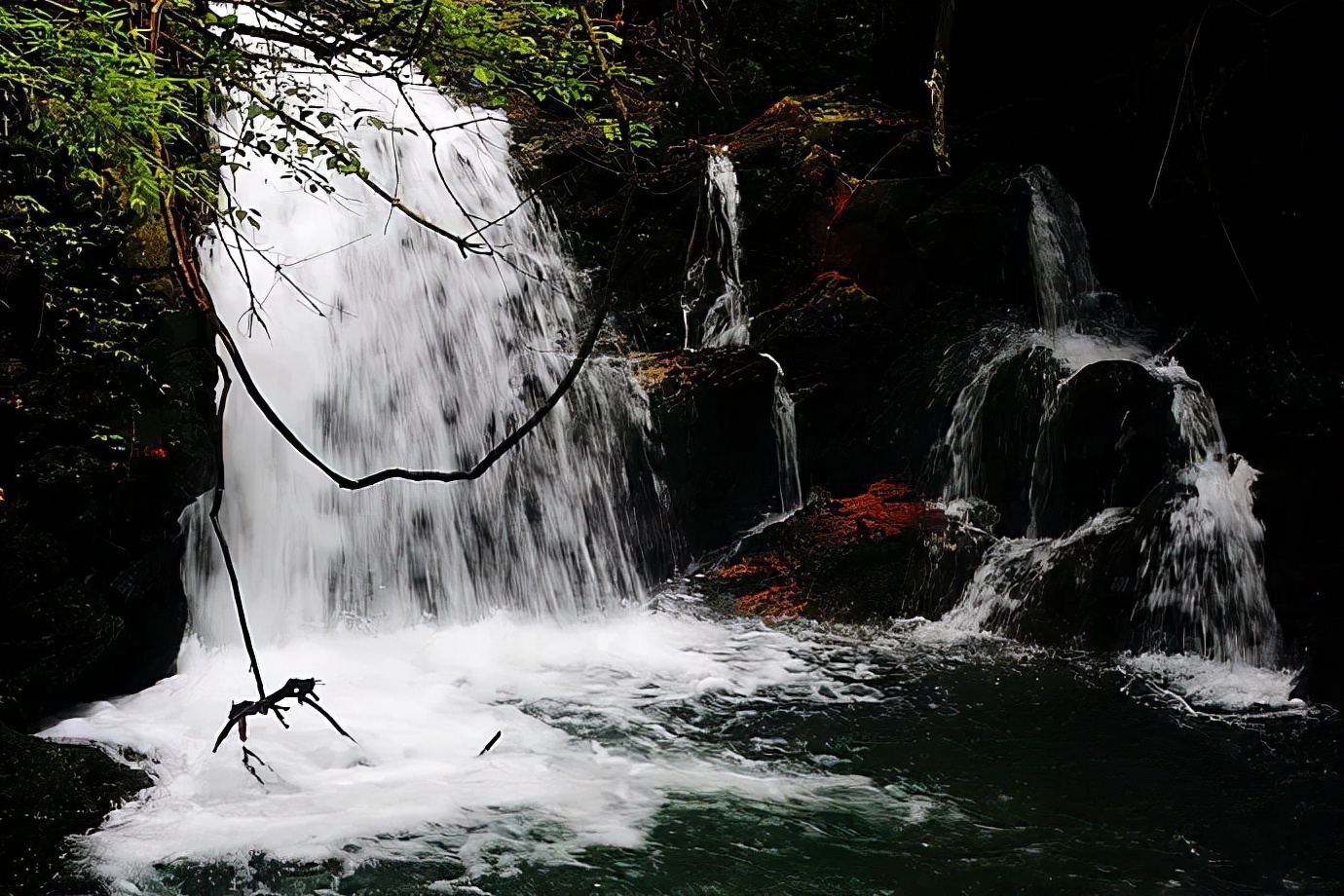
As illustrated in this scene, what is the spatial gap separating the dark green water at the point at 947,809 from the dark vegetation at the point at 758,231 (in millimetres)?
1018

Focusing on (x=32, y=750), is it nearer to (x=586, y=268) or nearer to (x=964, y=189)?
(x=586, y=268)

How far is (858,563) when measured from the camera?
7.88 meters

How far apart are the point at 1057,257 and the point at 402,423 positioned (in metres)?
5.64

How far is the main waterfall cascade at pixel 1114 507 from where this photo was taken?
657 cm

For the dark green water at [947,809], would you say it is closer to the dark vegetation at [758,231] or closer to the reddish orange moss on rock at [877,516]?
the dark vegetation at [758,231]

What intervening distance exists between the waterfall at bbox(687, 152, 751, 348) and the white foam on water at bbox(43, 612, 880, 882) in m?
3.18

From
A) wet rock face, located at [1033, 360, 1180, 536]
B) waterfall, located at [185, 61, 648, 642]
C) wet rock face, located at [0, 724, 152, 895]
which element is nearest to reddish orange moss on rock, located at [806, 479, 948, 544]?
wet rock face, located at [1033, 360, 1180, 536]

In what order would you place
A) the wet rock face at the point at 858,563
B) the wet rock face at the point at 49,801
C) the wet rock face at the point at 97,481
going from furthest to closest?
the wet rock face at the point at 858,563, the wet rock face at the point at 97,481, the wet rock face at the point at 49,801

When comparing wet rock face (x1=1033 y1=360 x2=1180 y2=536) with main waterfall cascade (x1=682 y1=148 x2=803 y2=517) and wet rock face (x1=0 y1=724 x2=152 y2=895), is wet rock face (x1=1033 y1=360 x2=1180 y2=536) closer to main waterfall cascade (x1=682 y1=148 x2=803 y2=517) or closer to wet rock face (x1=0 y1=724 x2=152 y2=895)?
main waterfall cascade (x1=682 y1=148 x2=803 y2=517)

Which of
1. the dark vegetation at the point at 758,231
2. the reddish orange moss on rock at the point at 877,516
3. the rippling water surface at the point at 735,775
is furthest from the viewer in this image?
the reddish orange moss on rock at the point at 877,516

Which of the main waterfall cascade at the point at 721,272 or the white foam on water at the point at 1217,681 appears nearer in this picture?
the white foam on water at the point at 1217,681

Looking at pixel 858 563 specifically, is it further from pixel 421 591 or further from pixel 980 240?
pixel 421 591

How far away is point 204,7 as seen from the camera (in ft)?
11.3

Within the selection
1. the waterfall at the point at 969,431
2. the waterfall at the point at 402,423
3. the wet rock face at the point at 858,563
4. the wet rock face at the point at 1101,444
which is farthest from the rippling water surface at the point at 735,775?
the waterfall at the point at 969,431
